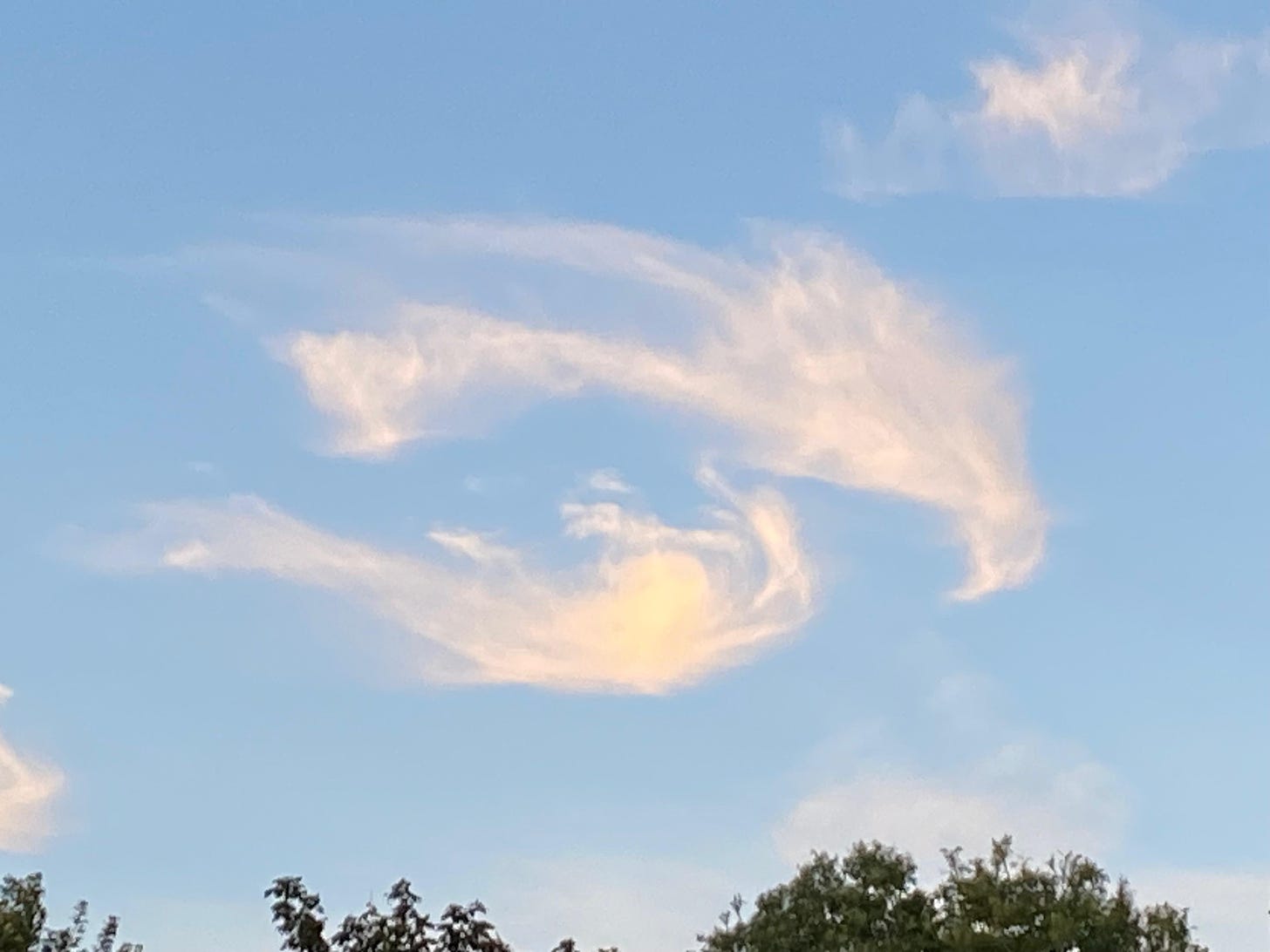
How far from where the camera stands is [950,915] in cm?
5350

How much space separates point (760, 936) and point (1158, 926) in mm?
15135

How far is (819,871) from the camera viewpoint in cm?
5628

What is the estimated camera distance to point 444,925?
23.7 metres

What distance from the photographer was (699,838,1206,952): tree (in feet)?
165

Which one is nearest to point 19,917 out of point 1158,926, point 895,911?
point 895,911

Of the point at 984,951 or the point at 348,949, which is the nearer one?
the point at 348,949

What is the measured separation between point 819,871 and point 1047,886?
924 centimetres

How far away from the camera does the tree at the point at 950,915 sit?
50281mm

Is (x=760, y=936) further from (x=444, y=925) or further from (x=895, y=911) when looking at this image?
(x=444, y=925)

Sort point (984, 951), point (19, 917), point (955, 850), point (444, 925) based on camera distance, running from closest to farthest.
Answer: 1. point (444, 925)
2. point (19, 917)
3. point (984, 951)
4. point (955, 850)

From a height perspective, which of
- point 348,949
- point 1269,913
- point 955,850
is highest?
point 955,850

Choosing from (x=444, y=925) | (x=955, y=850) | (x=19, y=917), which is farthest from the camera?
(x=955, y=850)

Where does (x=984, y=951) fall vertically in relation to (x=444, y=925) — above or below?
above

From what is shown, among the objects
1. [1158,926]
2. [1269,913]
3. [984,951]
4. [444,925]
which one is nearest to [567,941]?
[444,925]
